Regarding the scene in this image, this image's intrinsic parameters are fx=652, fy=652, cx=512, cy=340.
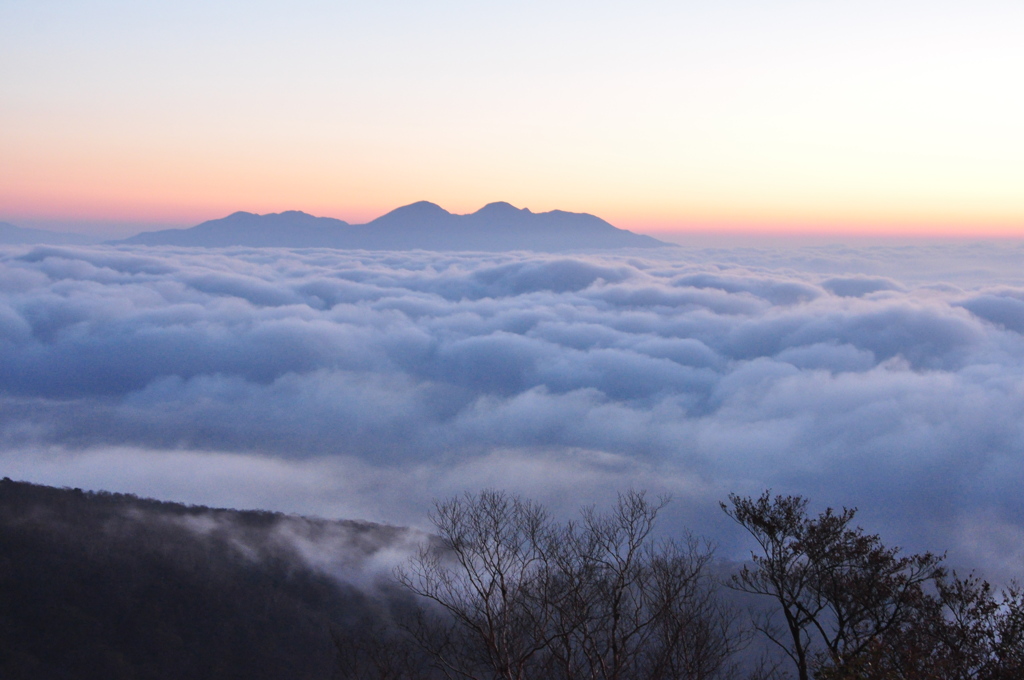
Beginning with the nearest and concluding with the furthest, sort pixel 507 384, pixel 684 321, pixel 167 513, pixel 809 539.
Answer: pixel 809 539, pixel 167 513, pixel 507 384, pixel 684 321

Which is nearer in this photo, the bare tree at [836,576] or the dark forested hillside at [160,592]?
the bare tree at [836,576]

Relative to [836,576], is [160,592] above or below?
below

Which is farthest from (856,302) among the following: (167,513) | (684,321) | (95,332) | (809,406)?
(95,332)

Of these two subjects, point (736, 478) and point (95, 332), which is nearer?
point (736, 478)

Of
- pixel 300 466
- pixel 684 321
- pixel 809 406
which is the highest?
pixel 684 321

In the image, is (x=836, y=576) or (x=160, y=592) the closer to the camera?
(x=836, y=576)

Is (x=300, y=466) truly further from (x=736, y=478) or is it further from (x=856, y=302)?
(x=856, y=302)

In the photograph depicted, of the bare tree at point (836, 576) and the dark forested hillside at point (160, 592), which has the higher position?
the bare tree at point (836, 576)

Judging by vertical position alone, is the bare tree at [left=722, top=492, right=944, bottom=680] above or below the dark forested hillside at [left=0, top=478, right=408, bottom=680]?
above
